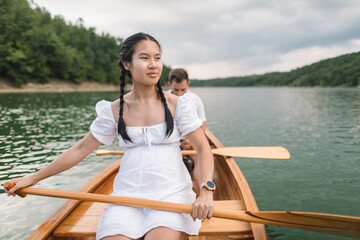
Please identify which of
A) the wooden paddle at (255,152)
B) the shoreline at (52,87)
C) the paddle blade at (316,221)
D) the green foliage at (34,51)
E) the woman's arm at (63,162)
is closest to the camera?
the paddle blade at (316,221)

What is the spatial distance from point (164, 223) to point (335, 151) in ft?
25.8

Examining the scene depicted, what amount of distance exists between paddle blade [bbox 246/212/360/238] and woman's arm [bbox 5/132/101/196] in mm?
1208

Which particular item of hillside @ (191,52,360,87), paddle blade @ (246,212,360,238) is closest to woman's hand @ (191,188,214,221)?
paddle blade @ (246,212,360,238)

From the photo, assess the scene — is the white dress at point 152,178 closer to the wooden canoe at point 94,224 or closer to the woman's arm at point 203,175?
the woman's arm at point 203,175

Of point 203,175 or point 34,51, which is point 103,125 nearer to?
point 203,175

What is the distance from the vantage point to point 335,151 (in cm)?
764

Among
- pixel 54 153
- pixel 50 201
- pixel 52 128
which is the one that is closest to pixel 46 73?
pixel 52 128

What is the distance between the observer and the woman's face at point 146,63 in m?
1.65

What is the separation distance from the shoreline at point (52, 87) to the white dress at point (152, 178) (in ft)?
125

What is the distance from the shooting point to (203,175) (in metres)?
1.62

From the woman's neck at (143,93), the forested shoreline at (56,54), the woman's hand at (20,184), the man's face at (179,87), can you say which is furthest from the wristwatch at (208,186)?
the forested shoreline at (56,54)

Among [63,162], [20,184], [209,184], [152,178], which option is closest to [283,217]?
[209,184]

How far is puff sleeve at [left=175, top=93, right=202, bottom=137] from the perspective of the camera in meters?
1.68

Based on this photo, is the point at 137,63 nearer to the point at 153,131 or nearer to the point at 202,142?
the point at 153,131
